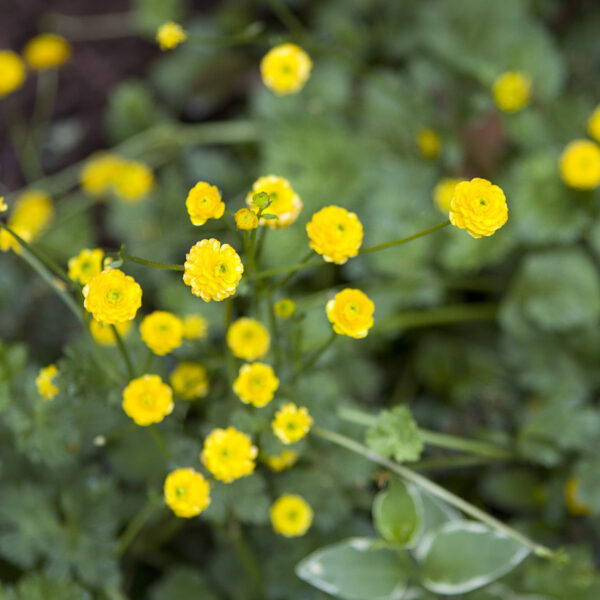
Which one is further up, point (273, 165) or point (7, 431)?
point (273, 165)

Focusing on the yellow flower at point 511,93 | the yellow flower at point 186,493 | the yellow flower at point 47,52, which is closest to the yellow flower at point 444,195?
the yellow flower at point 511,93

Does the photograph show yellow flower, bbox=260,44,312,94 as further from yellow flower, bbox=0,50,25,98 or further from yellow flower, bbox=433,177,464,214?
yellow flower, bbox=0,50,25,98

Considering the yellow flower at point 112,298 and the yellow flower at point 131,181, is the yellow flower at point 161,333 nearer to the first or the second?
the yellow flower at point 112,298

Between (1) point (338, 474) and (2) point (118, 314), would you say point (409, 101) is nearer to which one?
(1) point (338, 474)

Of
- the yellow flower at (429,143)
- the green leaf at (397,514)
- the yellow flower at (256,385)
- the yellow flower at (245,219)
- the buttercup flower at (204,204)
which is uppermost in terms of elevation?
the buttercup flower at (204,204)

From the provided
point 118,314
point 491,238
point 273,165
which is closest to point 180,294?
point 273,165
